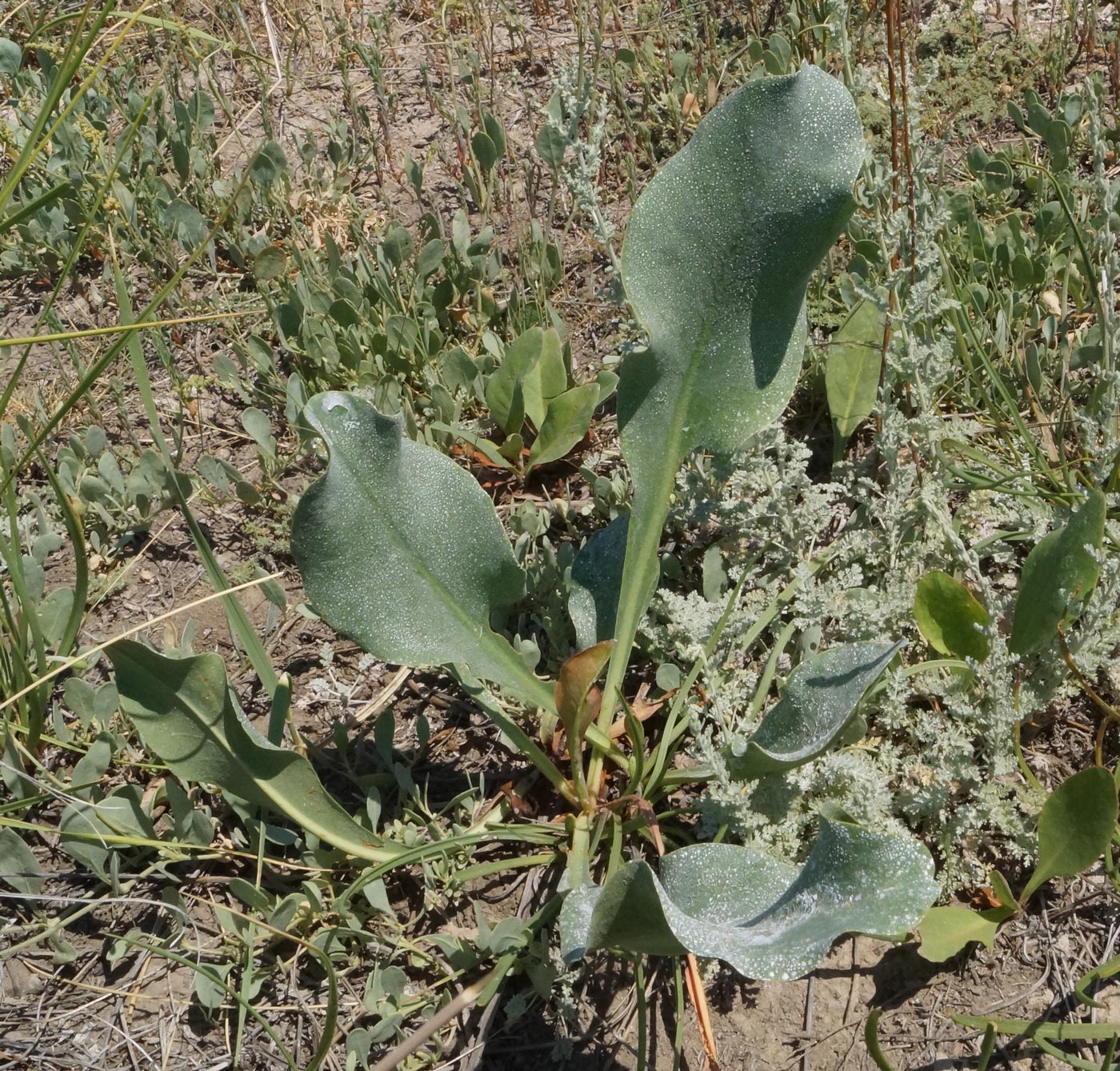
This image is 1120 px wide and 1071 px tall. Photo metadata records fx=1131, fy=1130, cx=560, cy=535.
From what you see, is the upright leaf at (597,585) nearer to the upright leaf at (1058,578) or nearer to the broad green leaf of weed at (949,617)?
the broad green leaf of weed at (949,617)

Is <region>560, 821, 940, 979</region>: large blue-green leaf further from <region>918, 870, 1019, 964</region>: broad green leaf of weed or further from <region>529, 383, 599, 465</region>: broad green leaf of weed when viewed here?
<region>529, 383, 599, 465</region>: broad green leaf of weed

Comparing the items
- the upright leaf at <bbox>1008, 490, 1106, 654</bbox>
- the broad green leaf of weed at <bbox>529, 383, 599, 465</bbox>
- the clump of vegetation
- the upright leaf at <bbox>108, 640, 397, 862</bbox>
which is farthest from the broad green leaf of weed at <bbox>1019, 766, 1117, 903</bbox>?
the broad green leaf of weed at <bbox>529, 383, 599, 465</bbox>

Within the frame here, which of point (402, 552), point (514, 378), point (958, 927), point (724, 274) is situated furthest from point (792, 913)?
point (514, 378)

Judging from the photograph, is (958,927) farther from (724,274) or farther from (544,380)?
(544,380)

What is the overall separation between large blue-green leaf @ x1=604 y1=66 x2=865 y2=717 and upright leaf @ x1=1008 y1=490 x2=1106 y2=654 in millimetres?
499

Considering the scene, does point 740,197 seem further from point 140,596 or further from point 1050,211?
point 140,596

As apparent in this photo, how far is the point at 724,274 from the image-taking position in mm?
1879

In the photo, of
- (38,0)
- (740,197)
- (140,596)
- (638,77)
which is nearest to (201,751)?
(140,596)

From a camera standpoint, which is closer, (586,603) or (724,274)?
(724,274)

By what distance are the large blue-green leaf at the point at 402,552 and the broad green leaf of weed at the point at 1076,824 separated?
0.79 meters

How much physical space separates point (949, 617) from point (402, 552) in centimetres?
92

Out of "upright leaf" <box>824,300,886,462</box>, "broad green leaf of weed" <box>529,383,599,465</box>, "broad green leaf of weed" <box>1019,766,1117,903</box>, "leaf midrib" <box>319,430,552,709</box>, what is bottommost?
"broad green leaf of weed" <box>1019,766,1117,903</box>

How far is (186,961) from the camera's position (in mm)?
1582

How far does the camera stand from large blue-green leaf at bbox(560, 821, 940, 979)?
4.16 feet
